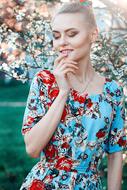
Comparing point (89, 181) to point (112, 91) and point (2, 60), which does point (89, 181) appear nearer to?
point (112, 91)

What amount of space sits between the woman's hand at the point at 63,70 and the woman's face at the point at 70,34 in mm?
30

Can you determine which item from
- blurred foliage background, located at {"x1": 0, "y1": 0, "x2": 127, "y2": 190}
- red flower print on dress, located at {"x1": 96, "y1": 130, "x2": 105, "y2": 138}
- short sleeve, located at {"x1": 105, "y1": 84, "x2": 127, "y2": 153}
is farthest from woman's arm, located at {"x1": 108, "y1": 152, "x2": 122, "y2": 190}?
blurred foliage background, located at {"x1": 0, "y1": 0, "x2": 127, "y2": 190}

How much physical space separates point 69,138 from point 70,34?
42 cm

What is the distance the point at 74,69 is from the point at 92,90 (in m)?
0.15

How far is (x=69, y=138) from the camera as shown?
2395mm

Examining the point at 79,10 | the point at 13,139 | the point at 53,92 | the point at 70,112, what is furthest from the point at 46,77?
the point at 13,139

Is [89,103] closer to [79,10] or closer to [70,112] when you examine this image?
[70,112]

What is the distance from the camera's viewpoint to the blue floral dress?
238cm

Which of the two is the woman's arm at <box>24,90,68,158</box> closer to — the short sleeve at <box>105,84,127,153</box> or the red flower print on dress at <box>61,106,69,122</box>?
the red flower print on dress at <box>61,106,69,122</box>

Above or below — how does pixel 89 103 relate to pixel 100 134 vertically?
above

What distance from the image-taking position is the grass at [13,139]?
16.2 feet

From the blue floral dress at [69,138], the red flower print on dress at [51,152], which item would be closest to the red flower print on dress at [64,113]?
the blue floral dress at [69,138]

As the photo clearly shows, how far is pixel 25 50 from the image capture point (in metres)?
4.73

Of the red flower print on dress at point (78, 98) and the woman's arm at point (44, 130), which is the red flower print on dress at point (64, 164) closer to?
the woman's arm at point (44, 130)
